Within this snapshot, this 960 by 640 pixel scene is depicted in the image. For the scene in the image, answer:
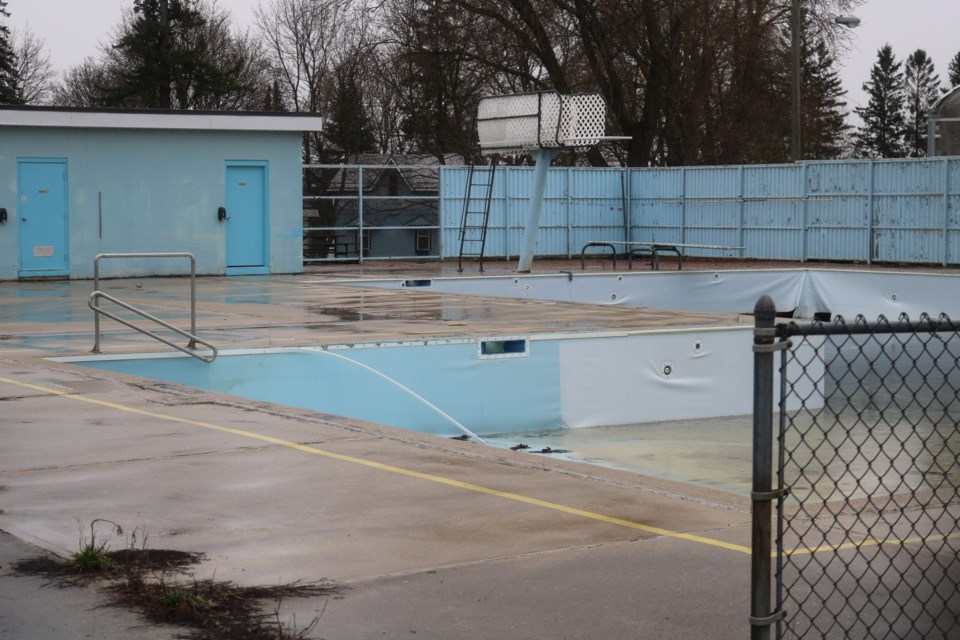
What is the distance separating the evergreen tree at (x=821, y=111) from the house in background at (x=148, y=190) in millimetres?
22304

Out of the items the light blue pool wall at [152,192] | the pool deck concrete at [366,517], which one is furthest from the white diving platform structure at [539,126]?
the pool deck concrete at [366,517]

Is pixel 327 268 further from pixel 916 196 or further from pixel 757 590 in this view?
pixel 757 590

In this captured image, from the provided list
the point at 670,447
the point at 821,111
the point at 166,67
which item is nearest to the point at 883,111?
the point at 821,111

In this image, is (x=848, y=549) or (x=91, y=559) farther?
(x=848, y=549)

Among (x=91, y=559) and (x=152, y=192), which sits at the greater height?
(x=152, y=192)

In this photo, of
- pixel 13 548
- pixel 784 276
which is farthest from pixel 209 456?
pixel 784 276

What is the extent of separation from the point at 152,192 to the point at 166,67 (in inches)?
957

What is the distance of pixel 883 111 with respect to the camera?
9019 cm

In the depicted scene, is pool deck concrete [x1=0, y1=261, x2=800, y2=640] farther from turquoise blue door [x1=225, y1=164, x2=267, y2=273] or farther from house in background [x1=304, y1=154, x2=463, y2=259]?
house in background [x1=304, y1=154, x2=463, y2=259]

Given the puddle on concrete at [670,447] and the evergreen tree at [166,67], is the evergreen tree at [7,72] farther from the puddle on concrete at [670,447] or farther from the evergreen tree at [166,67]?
the puddle on concrete at [670,447]

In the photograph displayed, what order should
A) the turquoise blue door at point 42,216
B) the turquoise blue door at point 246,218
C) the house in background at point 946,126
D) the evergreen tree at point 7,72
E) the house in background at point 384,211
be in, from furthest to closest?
the evergreen tree at point 7,72, the house in background at point 384,211, the house in background at point 946,126, the turquoise blue door at point 246,218, the turquoise blue door at point 42,216

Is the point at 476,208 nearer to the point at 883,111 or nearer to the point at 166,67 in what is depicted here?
the point at 166,67

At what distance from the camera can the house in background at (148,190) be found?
25.7m

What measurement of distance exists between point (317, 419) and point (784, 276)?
780 inches
